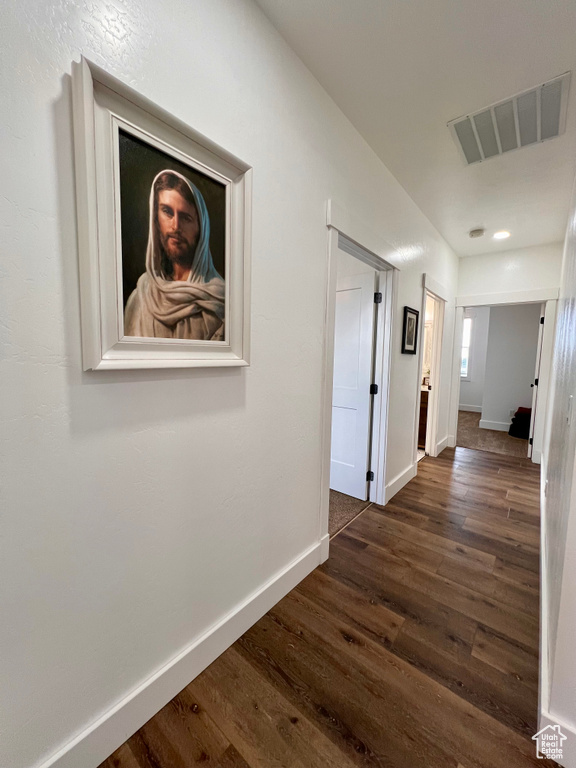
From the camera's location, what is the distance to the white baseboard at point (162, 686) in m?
0.96

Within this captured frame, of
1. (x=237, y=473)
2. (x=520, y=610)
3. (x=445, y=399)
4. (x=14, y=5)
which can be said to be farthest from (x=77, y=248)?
(x=445, y=399)

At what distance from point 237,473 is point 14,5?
4.92 ft

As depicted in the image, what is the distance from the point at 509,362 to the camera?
18.7 ft

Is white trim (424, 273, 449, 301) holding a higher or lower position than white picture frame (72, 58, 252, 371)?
higher

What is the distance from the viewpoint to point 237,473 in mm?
1381

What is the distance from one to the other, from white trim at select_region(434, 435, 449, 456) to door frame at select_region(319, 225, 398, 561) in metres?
1.90

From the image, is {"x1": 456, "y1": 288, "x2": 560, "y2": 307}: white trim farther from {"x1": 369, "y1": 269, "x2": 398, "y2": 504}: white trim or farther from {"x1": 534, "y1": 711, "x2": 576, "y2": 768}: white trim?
{"x1": 534, "y1": 711, "x2": 576, "y2": 768}: white trim

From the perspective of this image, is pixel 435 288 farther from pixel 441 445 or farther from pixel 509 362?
pixel 509 362

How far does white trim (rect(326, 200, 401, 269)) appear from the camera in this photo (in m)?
1.76

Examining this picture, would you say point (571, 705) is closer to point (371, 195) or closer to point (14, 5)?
point (14, 5)

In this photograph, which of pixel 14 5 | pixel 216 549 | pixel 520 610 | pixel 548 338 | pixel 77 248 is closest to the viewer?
pixel 14 5

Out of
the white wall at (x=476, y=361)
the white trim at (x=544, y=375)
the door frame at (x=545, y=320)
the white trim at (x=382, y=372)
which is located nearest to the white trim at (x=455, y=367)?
the door frame at (x=545, y=320)

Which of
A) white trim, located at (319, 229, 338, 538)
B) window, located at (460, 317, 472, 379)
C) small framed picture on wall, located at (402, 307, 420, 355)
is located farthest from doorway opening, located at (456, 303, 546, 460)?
white trim, located at (319, 229, 338, 538)

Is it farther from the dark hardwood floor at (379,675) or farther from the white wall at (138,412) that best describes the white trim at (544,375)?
the white wall at (138,412)
